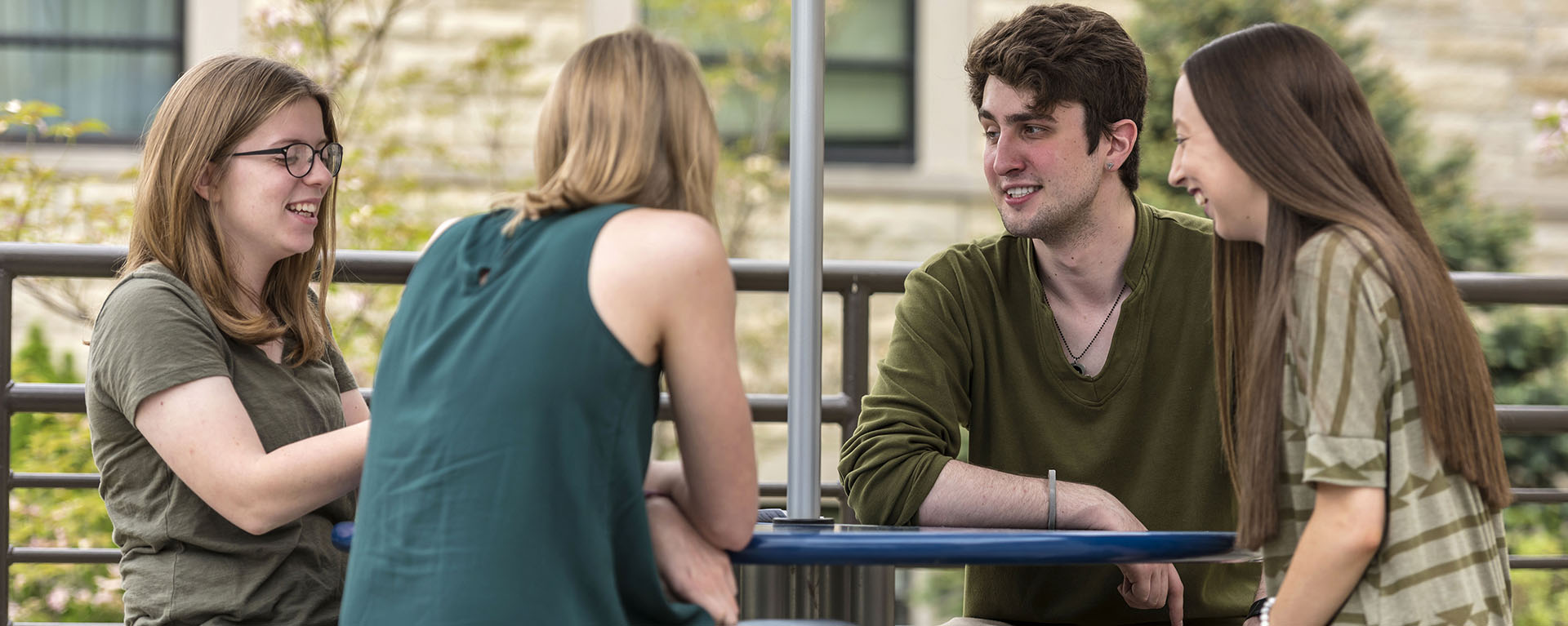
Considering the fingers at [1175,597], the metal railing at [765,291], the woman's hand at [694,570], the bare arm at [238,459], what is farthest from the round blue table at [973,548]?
the metal railing at [765,291]

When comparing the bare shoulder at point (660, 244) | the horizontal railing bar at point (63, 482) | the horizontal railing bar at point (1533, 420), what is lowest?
the horizontal railing bar at point (63, 482)

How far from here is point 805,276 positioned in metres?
1.95

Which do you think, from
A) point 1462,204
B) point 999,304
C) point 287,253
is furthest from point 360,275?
point 1462,204

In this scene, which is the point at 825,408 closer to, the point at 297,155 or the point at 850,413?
the point at 850,413

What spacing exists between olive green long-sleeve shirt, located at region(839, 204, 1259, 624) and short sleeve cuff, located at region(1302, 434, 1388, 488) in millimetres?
737

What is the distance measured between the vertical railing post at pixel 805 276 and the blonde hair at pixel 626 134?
0.24 m

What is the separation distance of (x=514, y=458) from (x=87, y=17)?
6.22 meters

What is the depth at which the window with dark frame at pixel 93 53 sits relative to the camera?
22.4 ft

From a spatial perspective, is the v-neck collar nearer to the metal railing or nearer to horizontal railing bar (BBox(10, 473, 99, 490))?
the metal railing

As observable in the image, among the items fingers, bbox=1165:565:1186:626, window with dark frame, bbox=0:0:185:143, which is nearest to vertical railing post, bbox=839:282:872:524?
fingers, bbox=1165:565:1186:626

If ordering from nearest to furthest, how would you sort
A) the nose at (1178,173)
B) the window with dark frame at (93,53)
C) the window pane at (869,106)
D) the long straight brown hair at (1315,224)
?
1. the long straight brown hair at (1315,224)
2. the nose at (1178,173)
3. the window with dark frame at (93,53)
4. the window pane at (869,106)

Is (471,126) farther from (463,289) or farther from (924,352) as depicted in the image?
(463,289)

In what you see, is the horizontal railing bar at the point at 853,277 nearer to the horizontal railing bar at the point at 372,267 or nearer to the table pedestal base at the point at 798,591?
the horizontal railing bar at the point at 372,267

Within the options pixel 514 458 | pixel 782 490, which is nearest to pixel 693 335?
pixel 514 458
